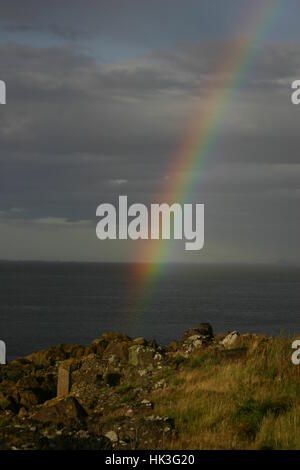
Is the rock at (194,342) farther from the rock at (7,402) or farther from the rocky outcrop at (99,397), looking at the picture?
the rock at (7,402)

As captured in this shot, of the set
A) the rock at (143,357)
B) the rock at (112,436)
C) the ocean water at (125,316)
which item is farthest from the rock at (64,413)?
the ocean water at (125,316)

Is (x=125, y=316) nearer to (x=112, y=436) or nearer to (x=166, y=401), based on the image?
(x=166, y=401)

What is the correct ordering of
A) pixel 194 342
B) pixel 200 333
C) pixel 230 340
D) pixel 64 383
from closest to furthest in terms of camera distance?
pixel 64 383 → pixel 230 340 → pixel 194 342 → pixel 200 333

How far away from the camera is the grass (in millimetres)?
13078

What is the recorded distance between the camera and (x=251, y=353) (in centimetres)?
1912

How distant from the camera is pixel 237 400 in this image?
15195 mm

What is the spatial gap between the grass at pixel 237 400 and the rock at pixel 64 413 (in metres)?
1.81

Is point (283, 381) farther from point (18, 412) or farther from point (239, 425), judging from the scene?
point (18, 412)

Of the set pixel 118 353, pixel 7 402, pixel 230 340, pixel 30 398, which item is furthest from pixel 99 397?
pixel 230 340

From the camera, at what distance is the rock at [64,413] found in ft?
48.2

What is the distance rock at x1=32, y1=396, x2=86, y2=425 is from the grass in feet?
5.95

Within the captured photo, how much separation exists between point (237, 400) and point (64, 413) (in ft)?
12.9
